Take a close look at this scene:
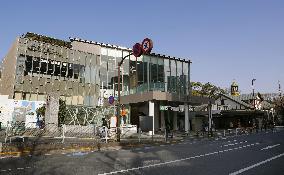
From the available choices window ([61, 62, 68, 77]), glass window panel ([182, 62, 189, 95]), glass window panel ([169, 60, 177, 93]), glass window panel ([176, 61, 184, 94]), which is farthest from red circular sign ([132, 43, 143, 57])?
window ([61, 62, 68, 77])

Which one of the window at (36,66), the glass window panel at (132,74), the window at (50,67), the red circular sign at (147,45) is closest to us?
the red circular sign at (147,45)

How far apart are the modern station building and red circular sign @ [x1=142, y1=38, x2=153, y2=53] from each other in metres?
11.3

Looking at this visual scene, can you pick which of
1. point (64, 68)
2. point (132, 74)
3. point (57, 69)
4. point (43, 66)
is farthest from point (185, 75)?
point (43, 66)

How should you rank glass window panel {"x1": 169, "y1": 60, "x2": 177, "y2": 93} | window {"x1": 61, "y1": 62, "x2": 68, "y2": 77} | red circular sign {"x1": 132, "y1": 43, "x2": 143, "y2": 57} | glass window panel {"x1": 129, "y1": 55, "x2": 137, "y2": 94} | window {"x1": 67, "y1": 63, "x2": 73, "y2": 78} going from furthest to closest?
1. glass window panel {"x1": 129, "y1": 55, "x2": 137, "y2": 94}
2. window {"x1": 67, "y1": 63, "x2": 73, "y2": 78}
3. window {"x1": 61, "y1": 62, "x2": 68, "y2": 77}
4. glass window panel {"x1": 169, "y1": 60, "x2": 177, "y2": 93}
5. red circular sign {"x1": 132, "y1": 43, "x2": 143, "y2": 57}

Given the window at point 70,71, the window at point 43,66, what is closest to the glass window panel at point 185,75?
the window at point 70,71

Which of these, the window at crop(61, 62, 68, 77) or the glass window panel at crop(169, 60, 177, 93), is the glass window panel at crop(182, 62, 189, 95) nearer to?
the glass window panel at crop(169, 60, 177, 93)

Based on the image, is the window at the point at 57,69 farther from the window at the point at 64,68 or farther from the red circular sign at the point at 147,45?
the red circular sign at the point at 147,45

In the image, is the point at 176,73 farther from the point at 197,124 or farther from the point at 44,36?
the point at 44,36

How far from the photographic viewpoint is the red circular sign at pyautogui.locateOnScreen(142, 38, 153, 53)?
22.6 meters

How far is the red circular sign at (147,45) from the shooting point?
22.6 metres

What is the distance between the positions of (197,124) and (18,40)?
112 feet

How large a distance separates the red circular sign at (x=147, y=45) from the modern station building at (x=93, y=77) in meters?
11.3

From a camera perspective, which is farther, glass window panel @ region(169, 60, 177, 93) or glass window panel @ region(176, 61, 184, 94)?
glass window panel @ region(176, 61, 184, 94)

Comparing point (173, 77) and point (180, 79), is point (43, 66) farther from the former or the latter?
point (180, 79)
